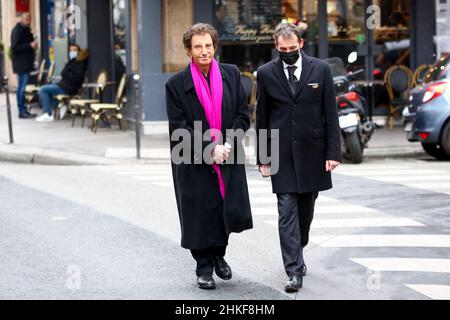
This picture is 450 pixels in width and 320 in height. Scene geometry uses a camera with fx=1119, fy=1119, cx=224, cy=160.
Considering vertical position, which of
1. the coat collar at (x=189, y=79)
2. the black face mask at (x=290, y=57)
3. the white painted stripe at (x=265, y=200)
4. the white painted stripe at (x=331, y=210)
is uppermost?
the black face mask at (x=290, y=57)

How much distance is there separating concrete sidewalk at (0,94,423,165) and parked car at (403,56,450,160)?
84 centimetres

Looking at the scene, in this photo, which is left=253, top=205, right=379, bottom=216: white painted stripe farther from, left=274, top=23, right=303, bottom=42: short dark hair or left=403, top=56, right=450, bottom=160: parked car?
left=403, top=56, right=450, bottom=160: parked car

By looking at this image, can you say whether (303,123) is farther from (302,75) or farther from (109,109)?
(109,109)

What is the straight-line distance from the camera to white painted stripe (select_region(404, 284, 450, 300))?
7520 millimetres

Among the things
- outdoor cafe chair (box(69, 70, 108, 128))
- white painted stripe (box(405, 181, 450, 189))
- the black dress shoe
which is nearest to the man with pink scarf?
white painted stripe (box(405, 181, 450, 189))

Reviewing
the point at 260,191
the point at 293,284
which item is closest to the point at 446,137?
the point at 260,191

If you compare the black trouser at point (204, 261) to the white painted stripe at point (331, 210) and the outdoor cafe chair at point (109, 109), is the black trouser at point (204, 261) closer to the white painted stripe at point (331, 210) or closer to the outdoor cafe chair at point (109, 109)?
the white painted stripe at point (331, 210)

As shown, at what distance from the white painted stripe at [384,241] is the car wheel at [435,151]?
6557 mm

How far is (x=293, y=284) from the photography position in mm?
7730

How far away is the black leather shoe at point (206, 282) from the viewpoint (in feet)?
25.7

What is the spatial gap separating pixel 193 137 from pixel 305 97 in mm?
872

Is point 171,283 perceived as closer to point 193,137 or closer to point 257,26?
point 193,137

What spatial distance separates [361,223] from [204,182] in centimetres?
318

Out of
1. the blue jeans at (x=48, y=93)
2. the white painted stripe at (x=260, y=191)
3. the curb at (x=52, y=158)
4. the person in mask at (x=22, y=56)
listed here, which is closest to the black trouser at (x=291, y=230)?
the white painted stripe at (x=260, y=191)
